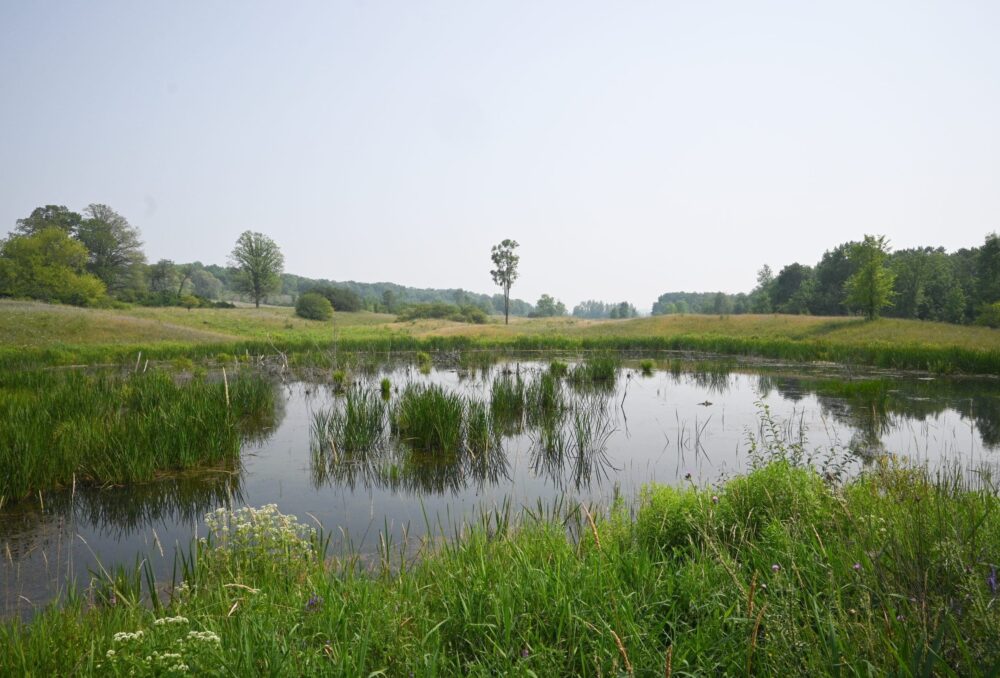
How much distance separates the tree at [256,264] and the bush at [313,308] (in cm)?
1272

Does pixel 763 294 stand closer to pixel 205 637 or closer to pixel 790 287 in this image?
pixel 790 287

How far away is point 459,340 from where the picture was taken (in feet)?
119

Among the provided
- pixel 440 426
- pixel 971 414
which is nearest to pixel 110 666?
pixel 440 426

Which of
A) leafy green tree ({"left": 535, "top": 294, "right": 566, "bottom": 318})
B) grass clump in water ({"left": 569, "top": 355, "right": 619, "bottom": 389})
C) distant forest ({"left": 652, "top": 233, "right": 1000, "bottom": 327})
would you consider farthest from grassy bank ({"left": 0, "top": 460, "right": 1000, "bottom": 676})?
leafy green tree ({"left": 535, "top": 294, "right": 566, "bottom": 318})

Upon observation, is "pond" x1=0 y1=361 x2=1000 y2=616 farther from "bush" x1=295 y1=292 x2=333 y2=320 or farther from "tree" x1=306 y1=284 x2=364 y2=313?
"tree" x1=306 y1=284 x2=364 y2=313

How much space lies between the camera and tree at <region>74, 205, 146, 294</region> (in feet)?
210

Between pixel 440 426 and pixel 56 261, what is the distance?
58247mm

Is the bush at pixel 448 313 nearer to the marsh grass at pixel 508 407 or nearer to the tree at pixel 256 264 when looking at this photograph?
the tree at pixel 256 264

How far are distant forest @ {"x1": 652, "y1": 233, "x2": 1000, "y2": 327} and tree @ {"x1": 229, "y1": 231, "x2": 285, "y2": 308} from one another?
188ft

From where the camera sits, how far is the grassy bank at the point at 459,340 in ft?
73.7

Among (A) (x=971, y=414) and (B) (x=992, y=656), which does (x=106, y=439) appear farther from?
(A) (x=971, y=414)

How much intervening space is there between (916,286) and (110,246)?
92.0m

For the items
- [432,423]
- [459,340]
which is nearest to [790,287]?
[459,340]

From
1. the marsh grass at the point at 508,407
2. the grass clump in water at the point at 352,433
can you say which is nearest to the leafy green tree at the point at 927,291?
the marsh grass at the point at 508,407
